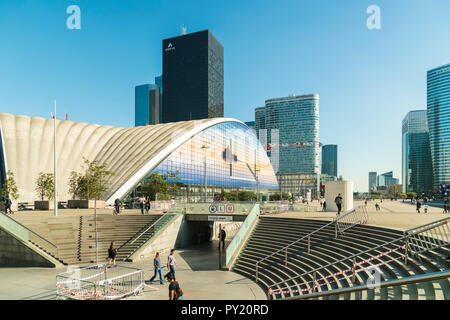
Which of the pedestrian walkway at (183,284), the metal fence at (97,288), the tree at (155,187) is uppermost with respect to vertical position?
the tree at (155,187)

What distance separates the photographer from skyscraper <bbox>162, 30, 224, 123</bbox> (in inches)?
7106

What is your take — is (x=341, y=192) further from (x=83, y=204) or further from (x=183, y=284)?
(x=83, y=204)

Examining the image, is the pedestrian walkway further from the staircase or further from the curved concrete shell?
the curved concrete shell

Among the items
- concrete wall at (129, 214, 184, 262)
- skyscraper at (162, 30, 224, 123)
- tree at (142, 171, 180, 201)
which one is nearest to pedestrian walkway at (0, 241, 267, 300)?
concrete wall at (129, 214, 184, 262)

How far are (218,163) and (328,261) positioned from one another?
49.9m

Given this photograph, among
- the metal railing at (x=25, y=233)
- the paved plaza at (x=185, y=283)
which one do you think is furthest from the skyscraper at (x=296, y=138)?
the metal railing at (x=25, y=233)

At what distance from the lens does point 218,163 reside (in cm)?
6319

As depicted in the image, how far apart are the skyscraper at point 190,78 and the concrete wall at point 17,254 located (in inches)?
6348

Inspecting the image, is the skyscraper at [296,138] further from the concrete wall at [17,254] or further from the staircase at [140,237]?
the concrete wall at [17,254]

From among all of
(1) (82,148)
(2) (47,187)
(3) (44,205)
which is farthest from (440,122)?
(3) (44,205)

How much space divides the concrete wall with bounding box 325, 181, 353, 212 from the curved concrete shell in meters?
25.4

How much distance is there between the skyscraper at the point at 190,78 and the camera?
180 metres
